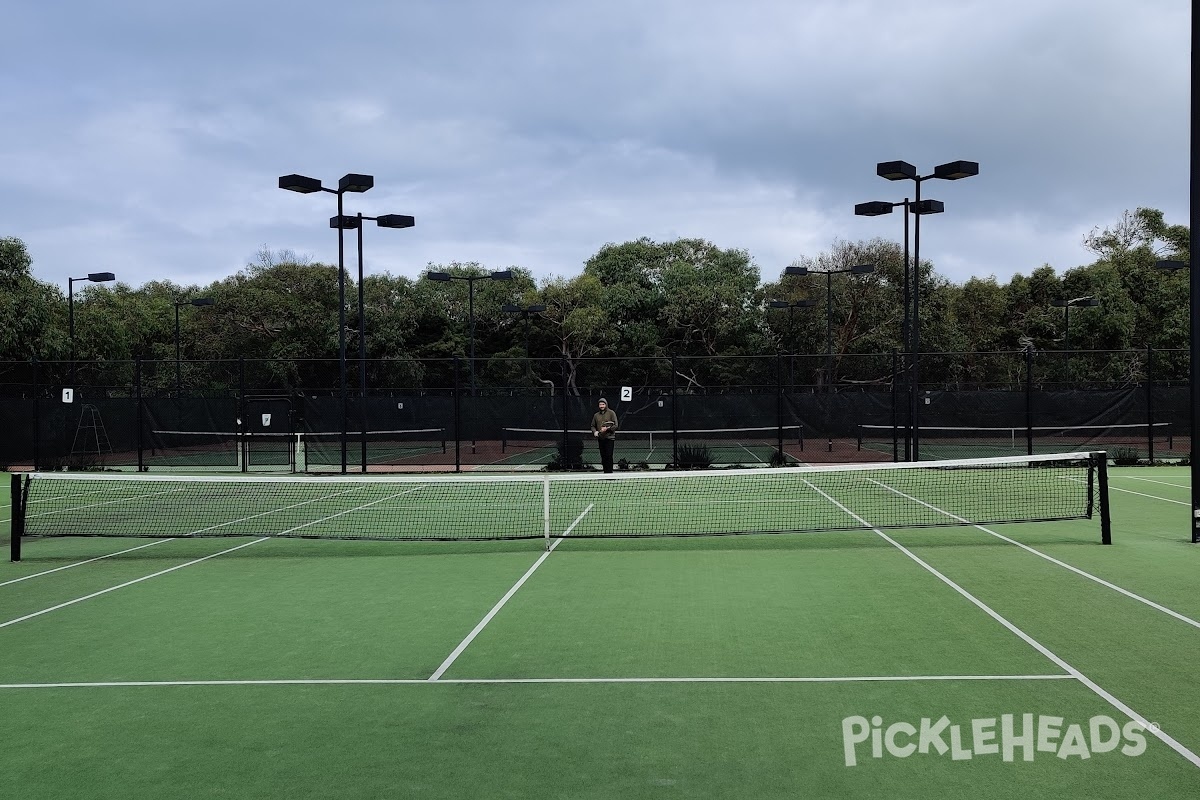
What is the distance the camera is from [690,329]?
45688 mm

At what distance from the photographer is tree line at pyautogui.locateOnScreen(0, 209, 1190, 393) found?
4191cm

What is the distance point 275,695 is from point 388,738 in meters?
1.09

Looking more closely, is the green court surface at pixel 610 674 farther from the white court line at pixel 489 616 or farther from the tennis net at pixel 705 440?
the tennis net at pixel 705 440

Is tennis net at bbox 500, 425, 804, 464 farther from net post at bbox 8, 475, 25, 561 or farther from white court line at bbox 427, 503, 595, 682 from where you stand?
net post at bbox 8, 475, 25, 561

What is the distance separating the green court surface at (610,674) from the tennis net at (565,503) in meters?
1.22

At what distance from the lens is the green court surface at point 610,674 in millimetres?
4457

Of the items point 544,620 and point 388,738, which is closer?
point 388,738

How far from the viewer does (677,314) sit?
150ft

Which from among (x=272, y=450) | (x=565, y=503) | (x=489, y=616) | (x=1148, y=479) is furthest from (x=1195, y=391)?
(x=272, y=450)

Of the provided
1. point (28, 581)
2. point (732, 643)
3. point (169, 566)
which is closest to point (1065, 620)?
point (732, 643)

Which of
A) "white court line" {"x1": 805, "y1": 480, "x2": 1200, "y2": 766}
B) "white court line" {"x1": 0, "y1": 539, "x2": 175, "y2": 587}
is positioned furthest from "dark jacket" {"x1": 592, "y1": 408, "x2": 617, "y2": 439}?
"white court line" {"x1": 805, "y1": 480, "x2": 1200, "y2": 766}

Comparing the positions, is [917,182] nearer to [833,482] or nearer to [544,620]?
[833,482]

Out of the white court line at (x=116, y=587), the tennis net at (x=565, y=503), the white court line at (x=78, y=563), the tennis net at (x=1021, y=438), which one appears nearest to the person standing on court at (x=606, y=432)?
the tennis net at (x=565, y=503)

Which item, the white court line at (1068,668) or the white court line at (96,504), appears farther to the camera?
the white court line at (96,504)
